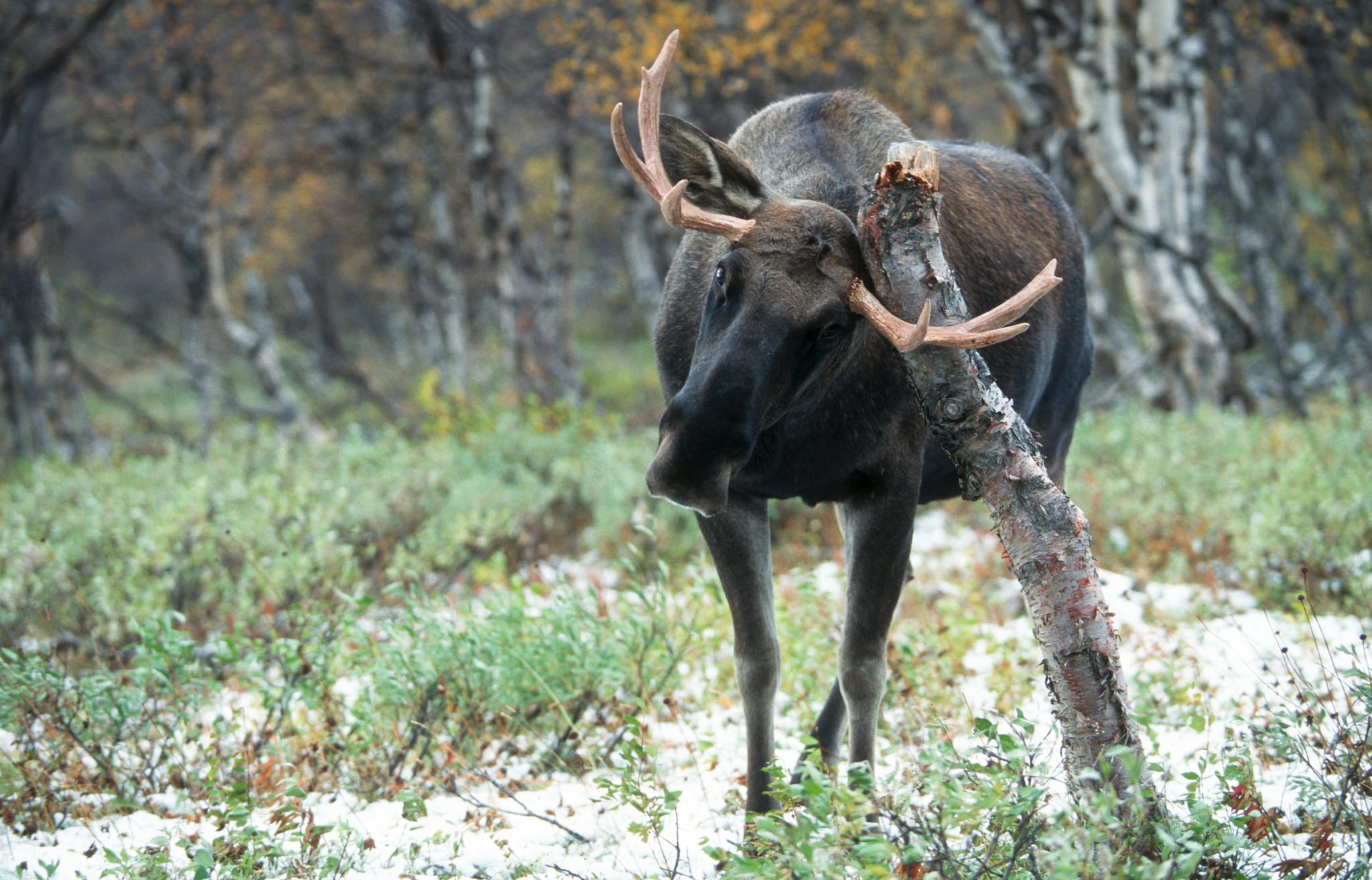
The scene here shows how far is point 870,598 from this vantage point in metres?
3.36

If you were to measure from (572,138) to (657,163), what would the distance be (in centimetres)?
1295

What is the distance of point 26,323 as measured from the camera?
38.1 feet

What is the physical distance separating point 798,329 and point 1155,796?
4.77 ft

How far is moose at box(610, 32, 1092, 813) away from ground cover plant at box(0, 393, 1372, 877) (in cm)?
53

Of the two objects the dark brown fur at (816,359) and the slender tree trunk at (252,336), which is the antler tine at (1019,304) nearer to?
the dark brown fur at (816,359)

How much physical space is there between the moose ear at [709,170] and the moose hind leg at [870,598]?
1.00 metres

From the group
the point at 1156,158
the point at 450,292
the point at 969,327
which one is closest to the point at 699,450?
the point at 969,327

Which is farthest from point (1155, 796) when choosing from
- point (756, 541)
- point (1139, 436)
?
point (1139, 436)

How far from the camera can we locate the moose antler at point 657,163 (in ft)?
9.23

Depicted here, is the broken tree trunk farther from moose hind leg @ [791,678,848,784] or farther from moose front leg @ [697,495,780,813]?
moose hind leg @ [791,678,848,784]

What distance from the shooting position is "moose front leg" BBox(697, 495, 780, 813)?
3344 millimetres

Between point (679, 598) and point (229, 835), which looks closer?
point (229, 835)

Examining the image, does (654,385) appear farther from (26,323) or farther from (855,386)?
(855,386)

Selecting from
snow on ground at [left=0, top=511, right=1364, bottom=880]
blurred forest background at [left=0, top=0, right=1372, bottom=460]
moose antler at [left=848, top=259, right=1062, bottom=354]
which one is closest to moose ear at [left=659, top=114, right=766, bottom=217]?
moose antler at [left=848, top=259, right=1062, bottom=354]
